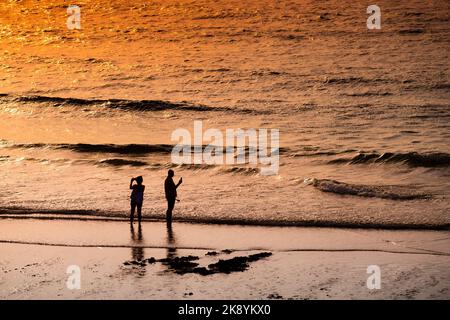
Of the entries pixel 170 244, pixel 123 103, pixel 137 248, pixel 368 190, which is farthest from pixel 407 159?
pixel 123 103

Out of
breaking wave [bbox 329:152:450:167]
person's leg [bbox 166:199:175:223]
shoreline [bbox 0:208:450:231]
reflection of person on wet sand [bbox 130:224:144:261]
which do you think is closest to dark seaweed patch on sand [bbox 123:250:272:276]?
reflection of person on wet sand [bbox 130:224:144:261]

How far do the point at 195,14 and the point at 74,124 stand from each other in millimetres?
26260

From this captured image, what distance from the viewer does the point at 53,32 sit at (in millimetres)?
62375

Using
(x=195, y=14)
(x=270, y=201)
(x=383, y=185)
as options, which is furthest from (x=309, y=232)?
(x=195, y=14)

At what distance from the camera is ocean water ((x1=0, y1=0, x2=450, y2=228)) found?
69.1 feet

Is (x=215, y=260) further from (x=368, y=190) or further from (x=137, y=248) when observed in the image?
(x=368, y=190)

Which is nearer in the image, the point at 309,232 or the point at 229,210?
the point at 309,232

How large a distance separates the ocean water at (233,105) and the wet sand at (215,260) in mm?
1512

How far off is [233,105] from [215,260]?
26.9m

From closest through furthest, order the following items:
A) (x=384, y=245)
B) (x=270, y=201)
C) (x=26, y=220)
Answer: (x=384, y=245), (x=26, y=220), (x=270, y=201)

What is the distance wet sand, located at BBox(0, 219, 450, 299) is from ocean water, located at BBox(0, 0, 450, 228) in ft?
4.96

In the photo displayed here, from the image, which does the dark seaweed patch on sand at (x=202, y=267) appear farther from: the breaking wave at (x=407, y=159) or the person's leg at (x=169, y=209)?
the breaking wave at (x=407, y=159)

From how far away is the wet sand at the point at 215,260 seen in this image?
1252 cm
